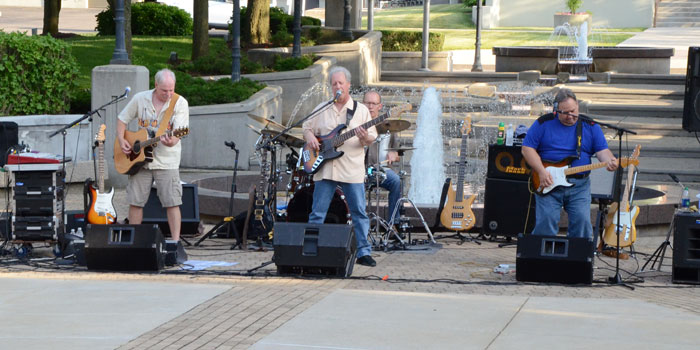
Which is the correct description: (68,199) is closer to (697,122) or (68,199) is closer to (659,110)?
(697,122)

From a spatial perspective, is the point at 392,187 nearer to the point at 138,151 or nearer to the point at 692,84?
the point at 138,151

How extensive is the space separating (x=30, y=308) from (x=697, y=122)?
29.5 ft

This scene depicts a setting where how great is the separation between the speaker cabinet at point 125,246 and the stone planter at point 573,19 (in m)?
33.4

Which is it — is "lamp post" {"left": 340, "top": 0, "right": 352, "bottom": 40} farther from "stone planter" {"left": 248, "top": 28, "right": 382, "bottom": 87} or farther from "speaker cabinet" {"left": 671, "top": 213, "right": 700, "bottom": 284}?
"speaker cabinet" {"left": 671, "top": 213, "right": 700, "bottom": 284}

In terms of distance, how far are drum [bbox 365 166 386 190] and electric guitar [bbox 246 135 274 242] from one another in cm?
103

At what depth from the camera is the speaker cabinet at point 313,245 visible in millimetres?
9359

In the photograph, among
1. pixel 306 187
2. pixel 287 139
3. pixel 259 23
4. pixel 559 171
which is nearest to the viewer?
pixel 559 171

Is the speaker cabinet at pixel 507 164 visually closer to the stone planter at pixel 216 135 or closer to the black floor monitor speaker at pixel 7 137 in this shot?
the black floor monitor speaker at pixel 7 137

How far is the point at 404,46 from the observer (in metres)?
32.0

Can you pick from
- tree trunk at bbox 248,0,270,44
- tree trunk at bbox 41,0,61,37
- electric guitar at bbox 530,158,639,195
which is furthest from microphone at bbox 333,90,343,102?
tree trunk at bbox 41,0,61,37

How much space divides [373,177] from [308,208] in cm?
82

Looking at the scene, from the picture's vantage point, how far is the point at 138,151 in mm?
10164

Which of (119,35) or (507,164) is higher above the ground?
(119,35)

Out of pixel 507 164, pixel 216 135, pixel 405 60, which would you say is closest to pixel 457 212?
pixel 507 164
